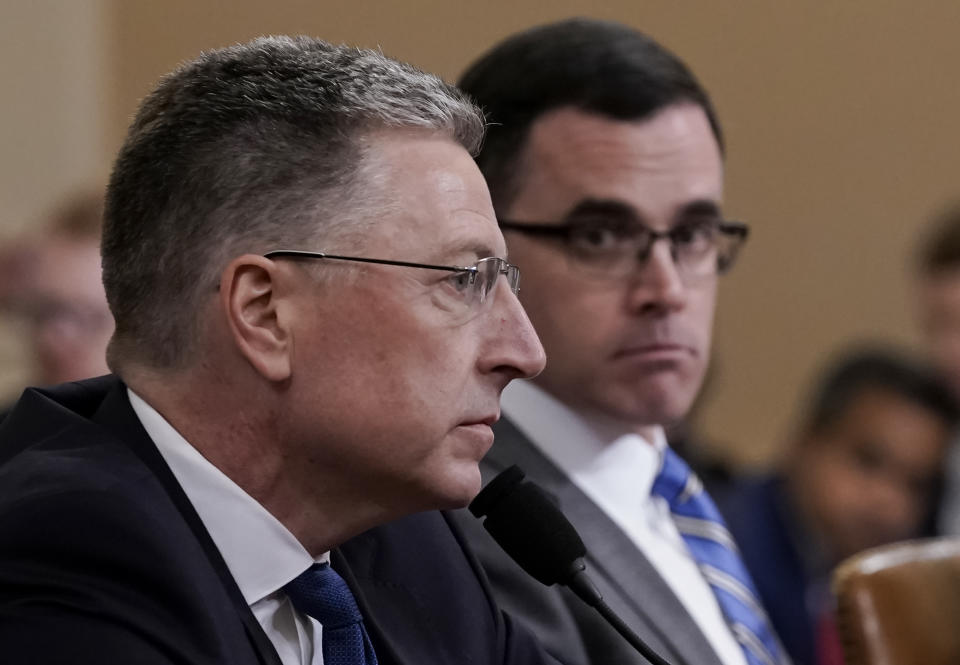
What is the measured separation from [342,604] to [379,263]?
29 cm

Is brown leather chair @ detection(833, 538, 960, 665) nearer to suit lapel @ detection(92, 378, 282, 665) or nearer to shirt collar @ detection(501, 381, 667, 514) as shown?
shirt collar @ detection(501, 381, 667, 514)

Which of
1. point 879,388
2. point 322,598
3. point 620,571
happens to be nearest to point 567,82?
point 620,571

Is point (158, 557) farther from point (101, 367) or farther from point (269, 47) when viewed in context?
point (101, 367)

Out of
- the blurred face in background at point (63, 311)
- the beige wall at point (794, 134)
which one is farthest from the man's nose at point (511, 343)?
the beige wall at point (794, 134)

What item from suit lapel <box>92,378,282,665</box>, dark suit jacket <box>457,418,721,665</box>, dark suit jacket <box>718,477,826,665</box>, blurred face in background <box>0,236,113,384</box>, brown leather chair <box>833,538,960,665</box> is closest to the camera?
suit lapel <box>92,378,282,665</box>

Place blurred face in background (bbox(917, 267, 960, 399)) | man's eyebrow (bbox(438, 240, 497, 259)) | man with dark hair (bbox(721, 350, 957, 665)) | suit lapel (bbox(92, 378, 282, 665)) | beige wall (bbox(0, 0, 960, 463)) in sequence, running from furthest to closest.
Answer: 1. beige wall (bbox(0, 0, 960, 463))
2. blurred face in background (bbox(917, 267, 960, 399))
3. man with dark hair (bbox(721, 350, 957, 665))
4. man's eyebrow (bbox(438, 240, 497, 259))
5. suit lapel (bbox(92, 378, 282, 665))

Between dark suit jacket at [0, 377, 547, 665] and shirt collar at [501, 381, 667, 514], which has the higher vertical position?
dark suit jacket at [0, 377, 547, 665]

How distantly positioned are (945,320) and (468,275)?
8.73ft

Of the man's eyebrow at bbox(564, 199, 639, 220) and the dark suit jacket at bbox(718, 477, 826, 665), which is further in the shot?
the dark suit jacket at bbox(718, 477, 826, 665)

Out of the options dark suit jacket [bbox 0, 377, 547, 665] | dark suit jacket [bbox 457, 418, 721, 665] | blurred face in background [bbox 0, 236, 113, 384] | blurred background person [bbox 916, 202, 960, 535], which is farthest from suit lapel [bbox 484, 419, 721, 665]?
blurred background person [bbox 916, 202, 960, 535]

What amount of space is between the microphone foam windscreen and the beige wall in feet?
12.4

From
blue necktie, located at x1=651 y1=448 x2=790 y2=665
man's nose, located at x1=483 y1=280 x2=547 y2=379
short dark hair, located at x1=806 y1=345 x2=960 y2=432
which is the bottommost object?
short dark hair, located at x1=806 y1=345 x2=960 y2=432

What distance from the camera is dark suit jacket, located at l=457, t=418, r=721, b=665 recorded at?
159 cm

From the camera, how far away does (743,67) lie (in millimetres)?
5109
